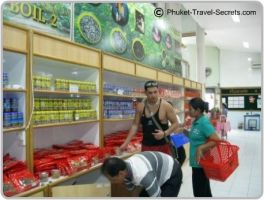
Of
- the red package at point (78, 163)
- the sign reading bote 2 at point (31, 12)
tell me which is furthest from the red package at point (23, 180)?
the sign reading bote 2 at point (31, 12)

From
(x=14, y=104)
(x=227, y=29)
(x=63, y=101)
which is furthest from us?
(x=227, y=29)

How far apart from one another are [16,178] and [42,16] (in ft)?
5.60

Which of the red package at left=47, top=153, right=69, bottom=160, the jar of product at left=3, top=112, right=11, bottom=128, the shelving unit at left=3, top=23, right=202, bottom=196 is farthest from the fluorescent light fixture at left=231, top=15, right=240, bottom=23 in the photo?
the jar of product at left=3, top=112, right=11, bottom=128

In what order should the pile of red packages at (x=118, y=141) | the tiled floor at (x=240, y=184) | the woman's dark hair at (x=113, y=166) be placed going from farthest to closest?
the tiled floor at (x=240, y=184) → the pile of red packages at (x=118, y=141) → the woman's dark hair at (x=113, y=166)

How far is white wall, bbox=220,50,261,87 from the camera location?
1611cm

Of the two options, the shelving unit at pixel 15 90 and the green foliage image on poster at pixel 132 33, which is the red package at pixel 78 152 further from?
the green foliage image on poster at pixel 132 33

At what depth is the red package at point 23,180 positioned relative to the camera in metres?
2.55

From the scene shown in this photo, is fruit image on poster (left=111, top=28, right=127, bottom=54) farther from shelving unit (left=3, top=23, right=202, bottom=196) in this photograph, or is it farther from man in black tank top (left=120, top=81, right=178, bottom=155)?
man in black tank top (left=120, top=81, right=178, bottom=155)

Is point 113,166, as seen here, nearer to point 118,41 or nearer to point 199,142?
point 199,142

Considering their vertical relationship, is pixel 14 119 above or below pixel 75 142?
above

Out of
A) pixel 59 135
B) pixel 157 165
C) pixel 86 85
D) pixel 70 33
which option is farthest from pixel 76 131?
pixel 157 165

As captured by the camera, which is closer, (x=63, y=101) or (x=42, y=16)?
(x=42, y=16)

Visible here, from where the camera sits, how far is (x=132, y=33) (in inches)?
211

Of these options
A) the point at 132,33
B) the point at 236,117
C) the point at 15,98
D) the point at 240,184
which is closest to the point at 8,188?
the point at 15,98
